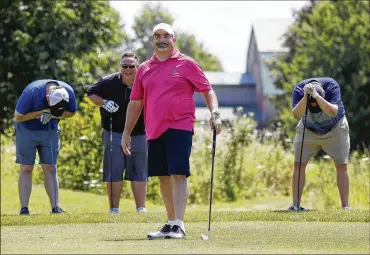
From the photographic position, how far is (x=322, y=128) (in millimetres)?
13930

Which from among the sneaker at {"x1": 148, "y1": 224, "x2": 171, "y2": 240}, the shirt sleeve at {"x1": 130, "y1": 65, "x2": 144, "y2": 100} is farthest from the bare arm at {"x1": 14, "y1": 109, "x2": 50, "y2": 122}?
the sneaker at {"x1": 148, "y1": 224, "x2": 171, "y2": 240}

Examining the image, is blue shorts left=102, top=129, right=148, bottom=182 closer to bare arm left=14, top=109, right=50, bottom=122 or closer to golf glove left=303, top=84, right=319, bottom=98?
bare arm left=14, top=109, right=50, bottom=122

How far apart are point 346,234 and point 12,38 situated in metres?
18.0

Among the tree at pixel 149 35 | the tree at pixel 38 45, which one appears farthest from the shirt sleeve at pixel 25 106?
the tree at pixel 149 35

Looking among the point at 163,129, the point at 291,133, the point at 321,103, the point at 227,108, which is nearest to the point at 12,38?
the point at 291,133

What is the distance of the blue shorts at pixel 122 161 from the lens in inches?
559

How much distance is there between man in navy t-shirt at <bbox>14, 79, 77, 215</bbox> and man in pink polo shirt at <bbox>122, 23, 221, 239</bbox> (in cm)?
369

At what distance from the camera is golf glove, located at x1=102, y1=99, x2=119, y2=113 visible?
13.8 m

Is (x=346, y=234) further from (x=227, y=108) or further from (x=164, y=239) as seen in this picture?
(x=227, y=108)

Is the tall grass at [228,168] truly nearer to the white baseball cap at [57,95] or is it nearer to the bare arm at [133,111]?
the white baseball cap at [57,95]

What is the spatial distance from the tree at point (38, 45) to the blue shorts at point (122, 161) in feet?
42.2

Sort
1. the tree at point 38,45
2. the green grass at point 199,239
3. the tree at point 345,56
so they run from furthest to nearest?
the tree at point 345,56
the tree at point 38,45
the green grass at point 199,239

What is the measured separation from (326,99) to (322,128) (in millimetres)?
556

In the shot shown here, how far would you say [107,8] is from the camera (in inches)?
1169
